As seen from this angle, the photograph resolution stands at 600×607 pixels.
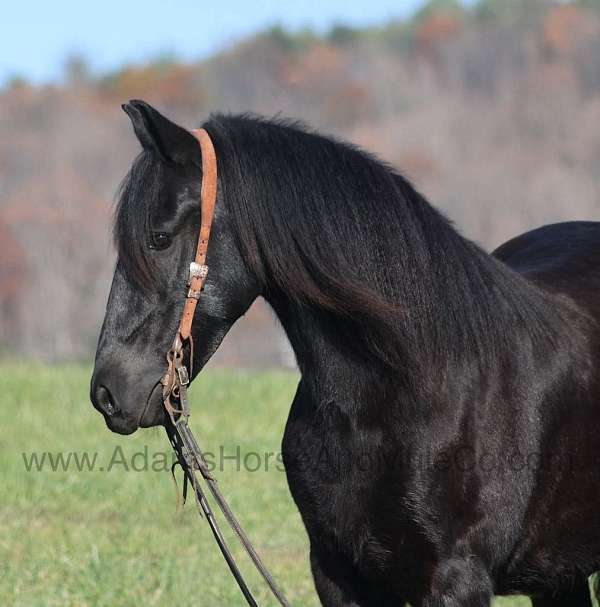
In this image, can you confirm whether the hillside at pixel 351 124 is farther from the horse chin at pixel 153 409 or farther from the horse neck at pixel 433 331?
the horse chin at pixel 153 409

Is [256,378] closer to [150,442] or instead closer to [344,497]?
[150,442]

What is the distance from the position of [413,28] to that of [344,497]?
70.6 m

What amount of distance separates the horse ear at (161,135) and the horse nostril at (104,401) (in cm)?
66

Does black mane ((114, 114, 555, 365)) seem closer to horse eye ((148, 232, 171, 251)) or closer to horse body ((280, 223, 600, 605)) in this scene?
horse eye ((148, 232, 171, 251))

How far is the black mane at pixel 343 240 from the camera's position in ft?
9.77

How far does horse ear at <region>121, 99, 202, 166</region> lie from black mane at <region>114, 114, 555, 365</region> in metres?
0.06

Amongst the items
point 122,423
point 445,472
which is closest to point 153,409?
point 122,423

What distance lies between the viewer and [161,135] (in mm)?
2893

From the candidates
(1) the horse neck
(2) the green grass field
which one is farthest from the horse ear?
(2) the green grass field

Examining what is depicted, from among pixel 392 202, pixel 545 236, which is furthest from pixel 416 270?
pixel 545 236

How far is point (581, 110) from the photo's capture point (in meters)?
54.9

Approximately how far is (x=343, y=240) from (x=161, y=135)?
1.94 ft

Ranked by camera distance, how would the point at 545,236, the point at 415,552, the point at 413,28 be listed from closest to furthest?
the point at 415,552
the point at 545,236
the point at 413,28

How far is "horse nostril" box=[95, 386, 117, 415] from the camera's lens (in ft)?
9.70
